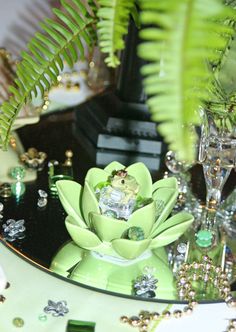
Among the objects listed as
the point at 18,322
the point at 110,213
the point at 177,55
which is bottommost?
the point at 18,322

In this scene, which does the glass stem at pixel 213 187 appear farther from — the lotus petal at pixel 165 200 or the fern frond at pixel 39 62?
A: the fern frond at pixel 39 62

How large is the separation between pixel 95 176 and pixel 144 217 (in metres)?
0.09

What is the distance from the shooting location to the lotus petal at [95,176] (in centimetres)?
79

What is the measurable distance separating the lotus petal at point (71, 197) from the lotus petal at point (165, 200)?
8 cm

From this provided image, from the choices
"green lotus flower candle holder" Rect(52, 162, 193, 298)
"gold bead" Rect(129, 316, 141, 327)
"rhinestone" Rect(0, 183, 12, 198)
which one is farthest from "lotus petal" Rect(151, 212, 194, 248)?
"rhinestone" Rect(0, 183, 12, 198)

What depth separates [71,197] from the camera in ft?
2.57

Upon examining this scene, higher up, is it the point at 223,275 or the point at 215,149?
the point at 215,149

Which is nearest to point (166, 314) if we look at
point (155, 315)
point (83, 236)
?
point (155, 315)

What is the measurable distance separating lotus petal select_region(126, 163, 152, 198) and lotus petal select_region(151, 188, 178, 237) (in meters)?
0.01

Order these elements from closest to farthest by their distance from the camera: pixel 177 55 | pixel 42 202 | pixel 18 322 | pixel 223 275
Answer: pixel 177 55 → pixel 18 322 → pixel 223 275 → pixel 42 202

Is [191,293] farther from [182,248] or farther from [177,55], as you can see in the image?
[177,55]

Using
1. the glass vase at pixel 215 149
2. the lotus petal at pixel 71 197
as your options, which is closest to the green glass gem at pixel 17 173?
the lotus petal at pixel 71 197

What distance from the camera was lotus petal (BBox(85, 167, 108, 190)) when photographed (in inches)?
30.9

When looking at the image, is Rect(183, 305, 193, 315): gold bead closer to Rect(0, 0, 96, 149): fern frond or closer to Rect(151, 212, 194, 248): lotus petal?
Rect(151, 212, 194, 248): lotus petal
